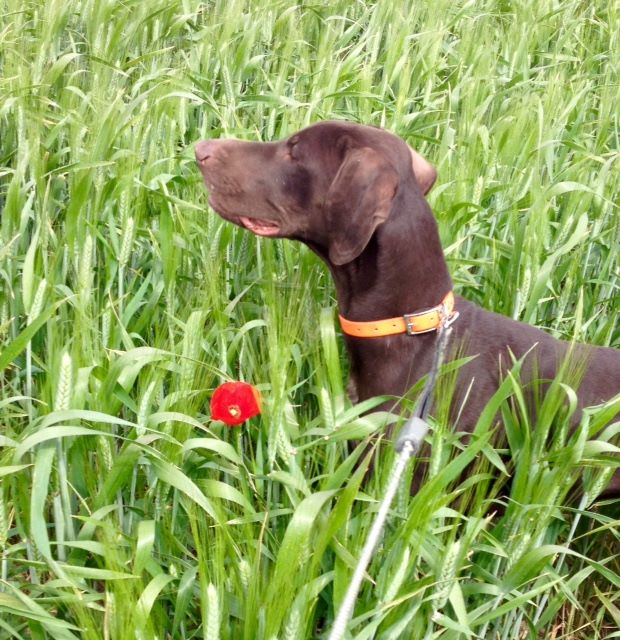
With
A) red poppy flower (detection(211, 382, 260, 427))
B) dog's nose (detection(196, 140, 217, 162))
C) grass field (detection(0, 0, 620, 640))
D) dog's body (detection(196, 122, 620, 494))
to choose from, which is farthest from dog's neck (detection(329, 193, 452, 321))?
red poppy flower (detection(211, 382, 260, 427))

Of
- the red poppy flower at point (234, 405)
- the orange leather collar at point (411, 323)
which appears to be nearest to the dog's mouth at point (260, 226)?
the orange leather collar at point (411, 323)

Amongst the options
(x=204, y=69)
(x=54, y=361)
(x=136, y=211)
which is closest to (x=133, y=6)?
(x=204, y=69)

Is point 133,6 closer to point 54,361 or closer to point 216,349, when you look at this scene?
point 216,349

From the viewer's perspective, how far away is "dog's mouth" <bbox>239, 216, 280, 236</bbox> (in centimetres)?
221

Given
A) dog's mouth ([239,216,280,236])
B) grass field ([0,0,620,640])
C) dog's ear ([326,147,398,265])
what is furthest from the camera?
dog's mouth ([239,216,280,236])

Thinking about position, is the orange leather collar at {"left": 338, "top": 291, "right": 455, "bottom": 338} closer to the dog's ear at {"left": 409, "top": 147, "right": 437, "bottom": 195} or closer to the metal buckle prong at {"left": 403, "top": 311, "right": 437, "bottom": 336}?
the metal buckle prong at {"left": 403, "top": 311, "right": 437, "bottom": 336}

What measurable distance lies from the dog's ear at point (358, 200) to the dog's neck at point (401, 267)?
0.23ft

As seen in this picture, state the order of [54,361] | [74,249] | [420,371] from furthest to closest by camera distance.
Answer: [420,371]
[74,249]
[54,361]

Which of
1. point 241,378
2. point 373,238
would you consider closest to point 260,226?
point 373,238

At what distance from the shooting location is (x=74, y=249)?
194cm

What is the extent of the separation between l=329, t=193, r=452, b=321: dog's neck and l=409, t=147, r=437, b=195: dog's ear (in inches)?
8.4

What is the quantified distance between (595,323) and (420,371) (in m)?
0.84

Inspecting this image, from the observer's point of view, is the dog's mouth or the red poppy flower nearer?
the red poppy flower

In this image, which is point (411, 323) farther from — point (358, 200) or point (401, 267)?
point (358, 200)
